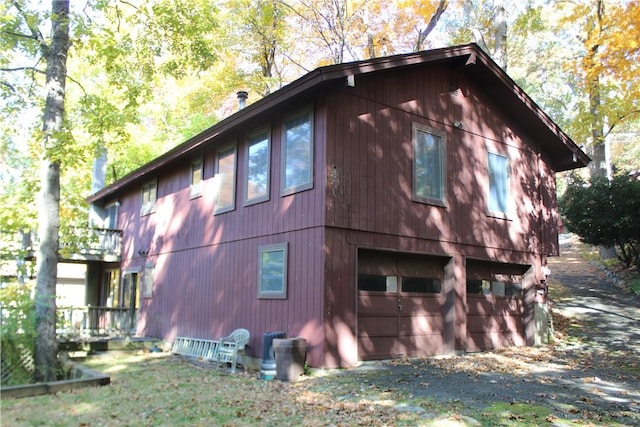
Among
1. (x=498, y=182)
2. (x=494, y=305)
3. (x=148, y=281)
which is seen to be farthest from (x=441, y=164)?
(x=148, y=281)

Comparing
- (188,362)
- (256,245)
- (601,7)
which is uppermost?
(601,7)

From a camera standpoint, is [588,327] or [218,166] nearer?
[218,166]

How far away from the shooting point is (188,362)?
11867 mm

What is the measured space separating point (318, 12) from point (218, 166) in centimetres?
1079

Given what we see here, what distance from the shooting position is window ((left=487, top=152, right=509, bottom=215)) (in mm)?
13102

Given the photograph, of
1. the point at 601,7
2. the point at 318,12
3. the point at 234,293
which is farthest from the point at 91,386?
the point at 601,7

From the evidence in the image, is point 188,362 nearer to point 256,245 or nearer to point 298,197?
point 256,245

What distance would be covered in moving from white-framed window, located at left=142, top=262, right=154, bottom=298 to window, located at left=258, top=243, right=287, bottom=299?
6.79 meters

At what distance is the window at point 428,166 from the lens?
37.2ft

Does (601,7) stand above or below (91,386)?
above

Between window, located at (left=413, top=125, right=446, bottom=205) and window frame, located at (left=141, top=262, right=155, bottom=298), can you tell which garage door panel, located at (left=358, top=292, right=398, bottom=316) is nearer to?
window, located at (left=413, top=125, right=446, bottom=205)

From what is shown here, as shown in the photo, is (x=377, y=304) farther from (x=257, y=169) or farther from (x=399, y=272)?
(x=257, y=169)

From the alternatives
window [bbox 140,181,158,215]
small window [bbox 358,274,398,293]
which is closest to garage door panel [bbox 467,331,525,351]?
small window [bbox 358,274,398,293]

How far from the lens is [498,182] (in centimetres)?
1332
